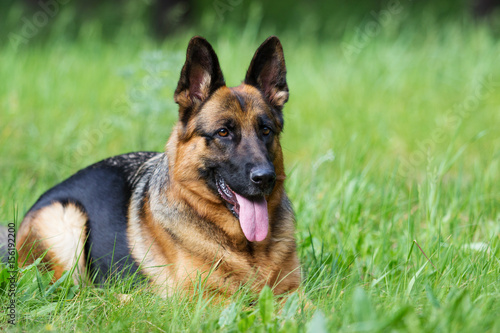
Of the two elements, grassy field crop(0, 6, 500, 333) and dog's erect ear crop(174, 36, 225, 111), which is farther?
dog's erect ear crop(174, 36, 225, 111)

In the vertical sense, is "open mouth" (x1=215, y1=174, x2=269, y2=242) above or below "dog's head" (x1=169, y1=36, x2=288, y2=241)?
below

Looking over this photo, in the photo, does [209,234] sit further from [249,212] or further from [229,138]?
[229,138]

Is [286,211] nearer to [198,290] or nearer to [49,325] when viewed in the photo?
[198,290]

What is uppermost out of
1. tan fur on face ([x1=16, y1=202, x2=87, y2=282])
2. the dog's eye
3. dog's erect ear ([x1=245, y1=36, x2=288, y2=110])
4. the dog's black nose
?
dog's erect ear ([x1=245, y1=36, x2=288, y2=110])

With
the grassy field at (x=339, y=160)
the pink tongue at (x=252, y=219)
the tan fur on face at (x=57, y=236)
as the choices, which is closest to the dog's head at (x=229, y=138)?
the pink tongue at (x=252, y=219)

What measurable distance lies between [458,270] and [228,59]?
19.7 feet

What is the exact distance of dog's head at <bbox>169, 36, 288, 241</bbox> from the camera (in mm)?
3449

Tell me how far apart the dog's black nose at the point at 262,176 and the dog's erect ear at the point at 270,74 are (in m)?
0.80

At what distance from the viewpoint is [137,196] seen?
4117 millimetres

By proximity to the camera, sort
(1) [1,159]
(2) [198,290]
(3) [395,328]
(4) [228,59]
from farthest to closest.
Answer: (4) [228,59] → (1) [1,159] → (2) [198,290] → (3) [395,328]

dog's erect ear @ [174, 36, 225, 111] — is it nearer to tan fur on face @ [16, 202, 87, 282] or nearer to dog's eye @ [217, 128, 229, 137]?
dog's eye @ [217, 128, 229, 137]

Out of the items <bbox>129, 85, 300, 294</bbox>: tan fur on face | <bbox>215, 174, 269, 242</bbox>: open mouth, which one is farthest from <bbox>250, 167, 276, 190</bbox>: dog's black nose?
<bbox>129, 85, 300, 294</bbox>: tan fur on face

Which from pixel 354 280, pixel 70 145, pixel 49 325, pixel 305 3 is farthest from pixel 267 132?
pixel 305 3

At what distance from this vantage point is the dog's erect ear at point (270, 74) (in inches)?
151
